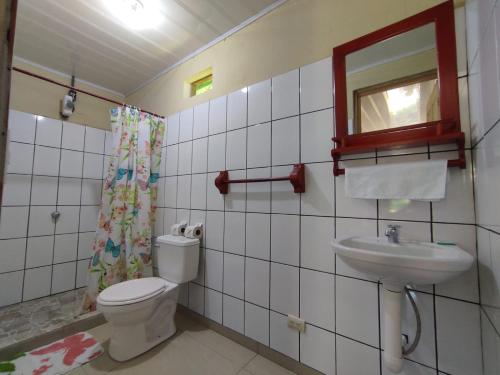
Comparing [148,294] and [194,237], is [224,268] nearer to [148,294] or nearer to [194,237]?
[194,237]

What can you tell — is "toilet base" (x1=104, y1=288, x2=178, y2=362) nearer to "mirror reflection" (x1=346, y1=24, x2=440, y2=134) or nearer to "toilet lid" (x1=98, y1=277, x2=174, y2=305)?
"toilet lid" (x1=98, y1=277, x2=174, y2=305)

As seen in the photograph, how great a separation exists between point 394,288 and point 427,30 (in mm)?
1142

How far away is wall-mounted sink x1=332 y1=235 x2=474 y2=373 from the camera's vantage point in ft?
2.39

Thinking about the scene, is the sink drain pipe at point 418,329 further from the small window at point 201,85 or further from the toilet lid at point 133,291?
the small window at point 201,85

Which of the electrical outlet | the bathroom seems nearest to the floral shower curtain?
the bathroom

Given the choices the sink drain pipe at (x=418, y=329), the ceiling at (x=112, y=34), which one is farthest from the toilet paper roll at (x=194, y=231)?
the ceiling at (x=112, y=34)

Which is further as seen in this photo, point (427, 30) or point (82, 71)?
point (82, 71)

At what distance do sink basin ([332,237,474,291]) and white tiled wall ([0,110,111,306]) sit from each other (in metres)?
2.57

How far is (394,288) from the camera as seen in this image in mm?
908

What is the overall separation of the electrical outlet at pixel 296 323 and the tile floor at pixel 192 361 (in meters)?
0.27

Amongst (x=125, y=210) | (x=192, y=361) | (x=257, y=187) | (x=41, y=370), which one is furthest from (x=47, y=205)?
(x=257, y=187)

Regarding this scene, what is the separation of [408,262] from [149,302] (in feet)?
4.74

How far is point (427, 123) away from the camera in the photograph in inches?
39.1

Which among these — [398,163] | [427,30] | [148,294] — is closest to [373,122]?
[398,163]
